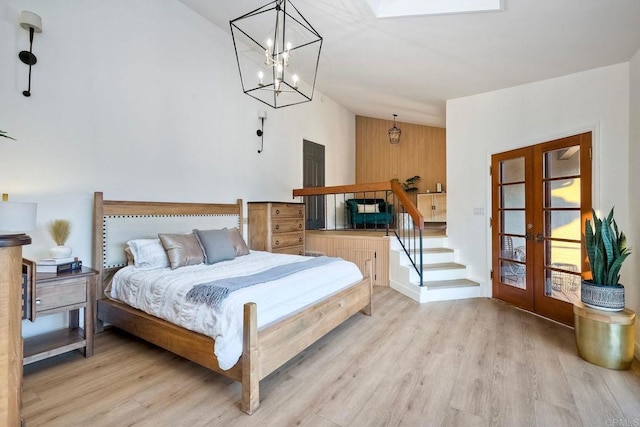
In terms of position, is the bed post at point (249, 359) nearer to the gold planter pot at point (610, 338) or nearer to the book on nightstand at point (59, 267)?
the book on nightstand at point (59, 267)

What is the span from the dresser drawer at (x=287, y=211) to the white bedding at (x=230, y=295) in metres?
1.16

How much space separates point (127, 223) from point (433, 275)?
3.79 metres

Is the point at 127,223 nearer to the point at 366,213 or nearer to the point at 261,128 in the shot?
the point at 261,128

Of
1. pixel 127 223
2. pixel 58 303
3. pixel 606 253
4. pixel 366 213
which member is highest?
pixel 366 213

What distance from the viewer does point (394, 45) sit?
3406mm

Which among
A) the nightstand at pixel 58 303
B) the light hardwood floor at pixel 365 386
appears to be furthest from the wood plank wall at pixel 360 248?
the nightstand at pixel 58 303

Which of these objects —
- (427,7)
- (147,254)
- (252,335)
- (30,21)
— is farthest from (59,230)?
(427,7)

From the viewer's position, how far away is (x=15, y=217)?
192 centimetres

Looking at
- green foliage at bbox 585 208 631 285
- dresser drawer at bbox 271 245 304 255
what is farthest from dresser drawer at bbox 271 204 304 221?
green foliage at bbox 585 208 631 285

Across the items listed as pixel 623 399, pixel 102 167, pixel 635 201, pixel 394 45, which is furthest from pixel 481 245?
pixel 102 167

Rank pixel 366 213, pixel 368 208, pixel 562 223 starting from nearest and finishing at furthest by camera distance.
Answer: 1. pixel 562 223
2. pixel 366 213
3. pixel 368 208

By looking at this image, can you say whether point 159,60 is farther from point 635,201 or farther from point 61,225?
point 635,201

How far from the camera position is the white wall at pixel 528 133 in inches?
112

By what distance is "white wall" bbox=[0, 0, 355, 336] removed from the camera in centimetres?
247
